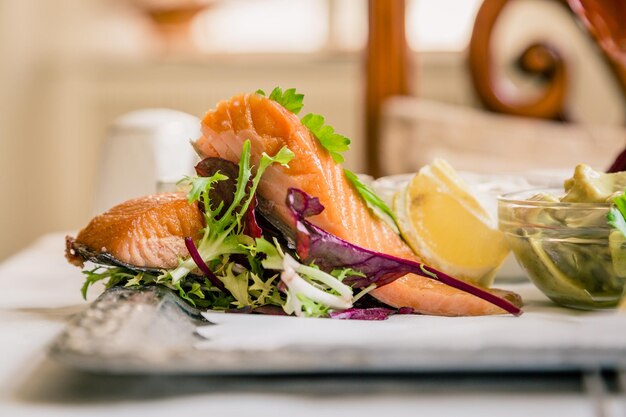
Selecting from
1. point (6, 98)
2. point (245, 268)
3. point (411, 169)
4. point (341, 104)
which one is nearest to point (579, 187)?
point (245, 268)

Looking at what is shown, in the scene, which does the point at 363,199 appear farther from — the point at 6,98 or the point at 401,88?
the point at 6,98

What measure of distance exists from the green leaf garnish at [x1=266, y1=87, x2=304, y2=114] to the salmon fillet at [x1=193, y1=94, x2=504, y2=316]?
15 mm

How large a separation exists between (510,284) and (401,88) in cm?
196

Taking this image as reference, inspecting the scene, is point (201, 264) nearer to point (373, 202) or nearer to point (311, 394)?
point (373, 202)

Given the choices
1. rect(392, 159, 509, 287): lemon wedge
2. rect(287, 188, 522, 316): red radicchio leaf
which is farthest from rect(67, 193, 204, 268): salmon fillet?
rect(392, 159, 509, 287): lemon wedge

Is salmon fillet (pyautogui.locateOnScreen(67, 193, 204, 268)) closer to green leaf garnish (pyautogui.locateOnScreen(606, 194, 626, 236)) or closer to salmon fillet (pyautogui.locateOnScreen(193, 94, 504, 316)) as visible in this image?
salmon fillet (pyautogui.locateOnScreen(193, 94, 504, 316))

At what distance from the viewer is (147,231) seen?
75 centimetres

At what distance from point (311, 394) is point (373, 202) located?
38 cm

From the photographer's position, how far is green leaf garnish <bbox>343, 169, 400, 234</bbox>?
0.80m

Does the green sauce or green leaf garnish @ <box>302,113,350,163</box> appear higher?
green leaf garnish @ <box>302,113,350,163</box>

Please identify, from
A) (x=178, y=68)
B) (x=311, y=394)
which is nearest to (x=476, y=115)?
(x=178, y=68)

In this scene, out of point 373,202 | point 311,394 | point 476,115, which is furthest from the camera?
point 476,115

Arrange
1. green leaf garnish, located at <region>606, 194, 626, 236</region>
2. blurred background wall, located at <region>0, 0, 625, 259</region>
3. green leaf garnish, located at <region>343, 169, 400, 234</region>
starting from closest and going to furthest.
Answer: green leaf garnish, located at <region>606, 194, 626, 236</region> < green leaf garnish, located at <region>343, 169, 400, 234</region> < blurred background wall, located at <region>0, 0, 625, 259</region>

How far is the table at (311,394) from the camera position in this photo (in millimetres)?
433
